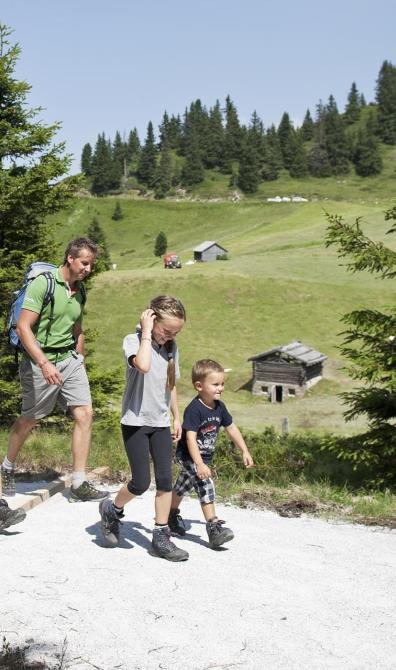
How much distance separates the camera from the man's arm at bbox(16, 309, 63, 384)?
6.42m

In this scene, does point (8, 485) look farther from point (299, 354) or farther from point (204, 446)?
point (299, 354)

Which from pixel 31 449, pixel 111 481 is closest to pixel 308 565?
pixel 111 481

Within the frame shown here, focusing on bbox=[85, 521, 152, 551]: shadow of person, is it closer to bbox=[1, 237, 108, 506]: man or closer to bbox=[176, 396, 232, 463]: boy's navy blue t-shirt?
bbox=[1, 237, 108, 506]: man

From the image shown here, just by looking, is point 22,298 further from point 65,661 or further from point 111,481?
point 65,661

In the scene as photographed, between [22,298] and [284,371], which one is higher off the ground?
[22,298]

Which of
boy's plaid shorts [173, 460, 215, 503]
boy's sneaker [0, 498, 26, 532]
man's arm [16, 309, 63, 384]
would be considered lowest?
boy's sneaker [0, 498, 26, 532]

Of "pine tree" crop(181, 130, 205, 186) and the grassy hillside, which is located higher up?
"pine tree" crop(181, 130, 205, 186)

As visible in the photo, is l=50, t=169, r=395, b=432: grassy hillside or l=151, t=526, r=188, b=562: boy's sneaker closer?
l=151, t=526, r=188, b=562: boy's sneaker

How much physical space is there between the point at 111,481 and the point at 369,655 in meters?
4.77

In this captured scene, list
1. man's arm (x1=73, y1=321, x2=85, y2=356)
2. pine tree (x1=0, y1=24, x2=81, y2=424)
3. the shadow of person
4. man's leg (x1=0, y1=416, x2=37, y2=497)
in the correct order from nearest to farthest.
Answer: the shadow of person → man's leg (x1=0, y1=416, x2=37, y2=497) → man's arm (x1=73, y1=321, x2=85, y2=356) → pine tree (x1=0, y1=24, x2=81, y2=424)

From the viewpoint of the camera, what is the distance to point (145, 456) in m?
6.03

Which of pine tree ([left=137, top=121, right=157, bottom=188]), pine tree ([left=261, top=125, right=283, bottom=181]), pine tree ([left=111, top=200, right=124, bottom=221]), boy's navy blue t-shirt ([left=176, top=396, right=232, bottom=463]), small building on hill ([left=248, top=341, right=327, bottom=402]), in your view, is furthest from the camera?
pine tree ([left=137, top=121, right=157, bottom=188])

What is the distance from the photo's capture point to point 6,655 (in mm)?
4062

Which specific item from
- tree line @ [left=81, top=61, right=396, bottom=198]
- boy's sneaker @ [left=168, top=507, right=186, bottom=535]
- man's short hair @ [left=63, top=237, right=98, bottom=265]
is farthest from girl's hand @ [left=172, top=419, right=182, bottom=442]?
tree line @ [left=81, top=61, right=396, bottom=198]
